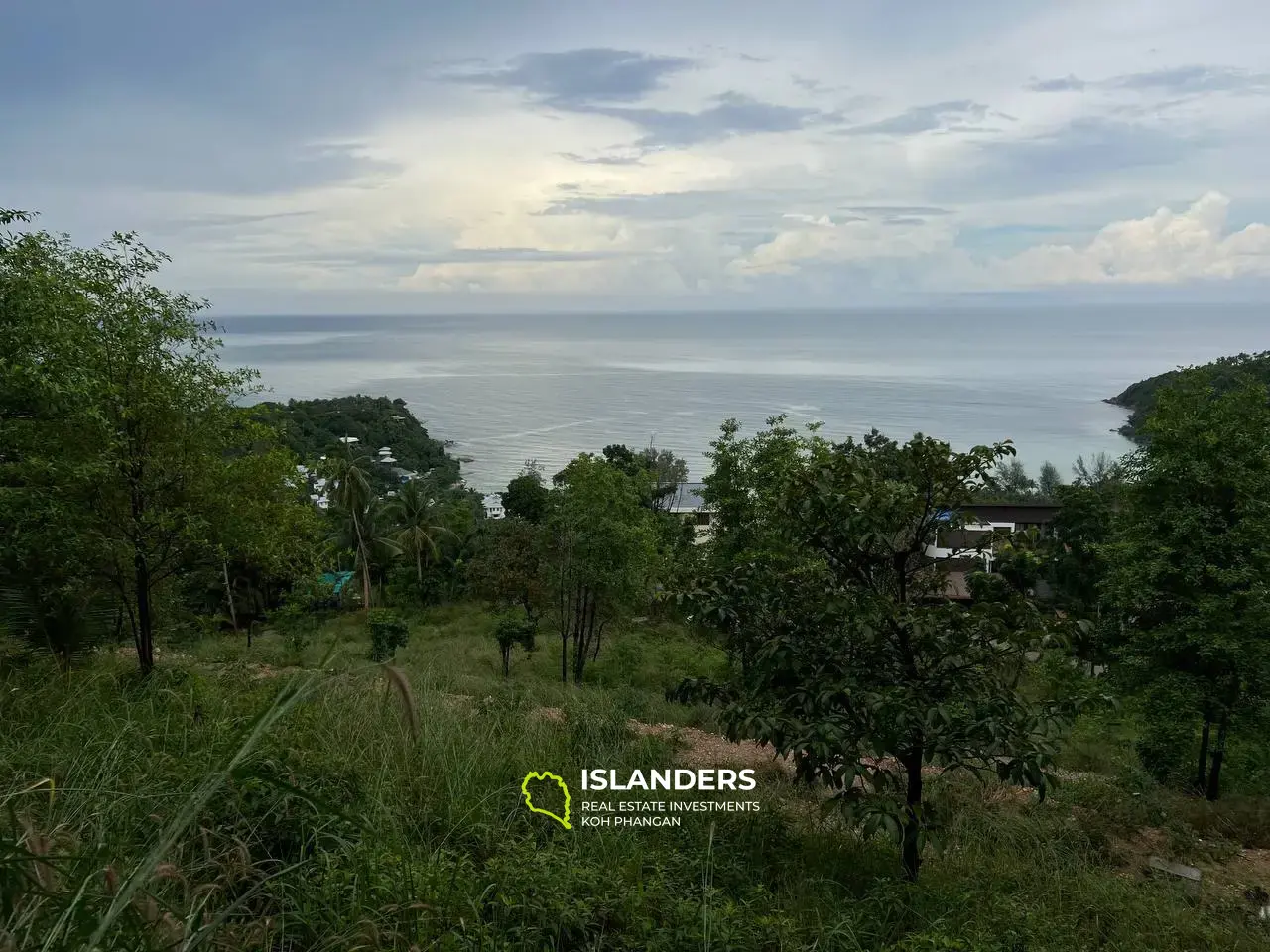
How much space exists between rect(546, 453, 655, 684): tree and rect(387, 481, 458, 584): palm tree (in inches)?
554

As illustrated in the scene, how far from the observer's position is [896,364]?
115 m

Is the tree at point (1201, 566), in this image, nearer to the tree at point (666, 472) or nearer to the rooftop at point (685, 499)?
the tree at point (666, 472)

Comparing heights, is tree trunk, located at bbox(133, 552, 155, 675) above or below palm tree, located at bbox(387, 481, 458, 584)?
above

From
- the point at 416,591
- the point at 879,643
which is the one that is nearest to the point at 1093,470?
the point at 416,591

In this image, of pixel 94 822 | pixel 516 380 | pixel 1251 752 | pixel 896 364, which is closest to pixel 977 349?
pixel 896 364

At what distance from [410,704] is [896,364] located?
120 meters

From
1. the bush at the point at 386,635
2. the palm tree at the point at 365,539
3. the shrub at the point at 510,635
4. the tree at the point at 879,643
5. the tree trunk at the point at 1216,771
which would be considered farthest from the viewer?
the palm tree at the point at 365,539

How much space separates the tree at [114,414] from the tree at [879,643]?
520 cm

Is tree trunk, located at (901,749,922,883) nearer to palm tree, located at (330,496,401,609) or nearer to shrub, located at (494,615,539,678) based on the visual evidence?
shrub, located at (494,615,539,678)

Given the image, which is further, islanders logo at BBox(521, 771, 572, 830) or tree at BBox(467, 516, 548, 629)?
tree at BBox(467, 516, 548, 629)

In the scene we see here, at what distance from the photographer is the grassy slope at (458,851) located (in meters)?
2.71

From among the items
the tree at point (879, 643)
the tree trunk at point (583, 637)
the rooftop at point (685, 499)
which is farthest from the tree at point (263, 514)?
the rooftop at point (685, 499)

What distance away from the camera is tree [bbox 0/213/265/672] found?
6629 millimetres

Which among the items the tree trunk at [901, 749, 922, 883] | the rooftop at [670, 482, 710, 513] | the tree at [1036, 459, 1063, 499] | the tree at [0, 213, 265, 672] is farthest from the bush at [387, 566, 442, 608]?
the tree at [1036, 459, 1063, 499]
